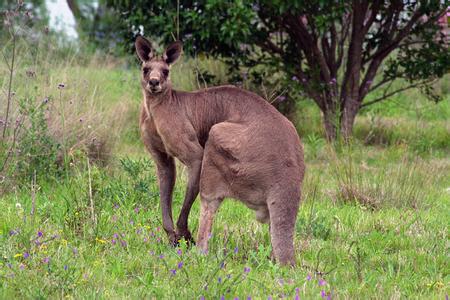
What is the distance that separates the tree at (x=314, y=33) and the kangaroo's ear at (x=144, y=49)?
13.2ft

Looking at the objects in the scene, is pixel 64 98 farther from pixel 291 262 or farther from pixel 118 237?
pixel 291 262

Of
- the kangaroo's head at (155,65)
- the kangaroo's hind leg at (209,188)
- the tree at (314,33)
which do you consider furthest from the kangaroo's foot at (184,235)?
the tree at (314,33)

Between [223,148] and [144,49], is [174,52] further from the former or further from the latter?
[223,148]

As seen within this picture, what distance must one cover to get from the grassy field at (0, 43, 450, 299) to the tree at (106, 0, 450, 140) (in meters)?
1.23

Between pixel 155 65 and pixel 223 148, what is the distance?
34.4 inches

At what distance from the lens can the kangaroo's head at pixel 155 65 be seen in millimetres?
5246

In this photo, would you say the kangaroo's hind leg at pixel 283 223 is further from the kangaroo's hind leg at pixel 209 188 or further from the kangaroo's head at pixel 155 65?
the kangaroo's head at pixel 155 65

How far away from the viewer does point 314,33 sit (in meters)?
10.8

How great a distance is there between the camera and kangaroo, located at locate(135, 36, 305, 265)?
4824mm

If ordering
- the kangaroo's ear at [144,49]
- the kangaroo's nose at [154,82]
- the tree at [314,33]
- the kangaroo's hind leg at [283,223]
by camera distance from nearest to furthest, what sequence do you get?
the kangaroo's hind leg at [283,223] → the kangaroo's nose at [154,82] → the kangaroo's ear at [144,49] → the tree at [314,33]

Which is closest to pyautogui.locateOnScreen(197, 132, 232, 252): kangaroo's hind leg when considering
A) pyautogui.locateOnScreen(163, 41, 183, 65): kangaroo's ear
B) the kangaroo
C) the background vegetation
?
the kangaroo

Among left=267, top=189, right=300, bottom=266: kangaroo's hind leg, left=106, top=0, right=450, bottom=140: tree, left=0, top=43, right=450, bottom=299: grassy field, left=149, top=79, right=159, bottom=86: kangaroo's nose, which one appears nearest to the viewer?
left=0, top=43, right=450, bottom=299: grassy field

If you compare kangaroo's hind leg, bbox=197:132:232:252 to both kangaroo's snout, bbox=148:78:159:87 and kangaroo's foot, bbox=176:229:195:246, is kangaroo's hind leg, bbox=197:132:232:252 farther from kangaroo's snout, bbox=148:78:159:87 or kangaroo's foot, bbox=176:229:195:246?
kangaroo's snout, bbox=148:78:159:87

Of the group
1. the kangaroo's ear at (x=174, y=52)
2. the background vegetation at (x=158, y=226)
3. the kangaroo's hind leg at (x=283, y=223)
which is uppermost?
the kangaroo's ear at (x=174, y=52)
